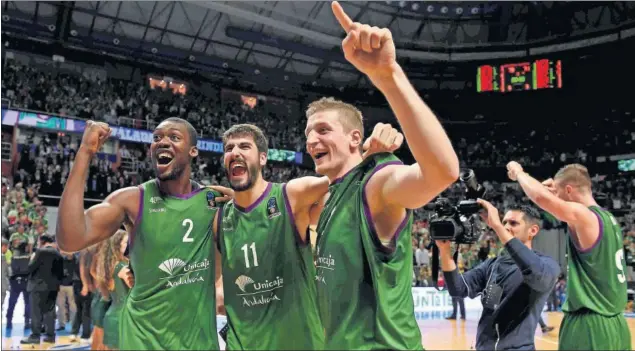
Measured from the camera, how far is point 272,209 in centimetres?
335

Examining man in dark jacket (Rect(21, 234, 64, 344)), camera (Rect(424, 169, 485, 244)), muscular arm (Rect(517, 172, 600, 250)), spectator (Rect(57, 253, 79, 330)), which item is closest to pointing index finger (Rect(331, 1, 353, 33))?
camera (Rect(424, 169, 485, 244))

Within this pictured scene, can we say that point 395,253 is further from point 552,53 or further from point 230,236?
point 552,53

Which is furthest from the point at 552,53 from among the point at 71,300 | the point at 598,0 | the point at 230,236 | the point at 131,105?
the point at 230,236

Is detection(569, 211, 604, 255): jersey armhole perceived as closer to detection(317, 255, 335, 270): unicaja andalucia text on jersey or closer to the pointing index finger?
detection(317, 255, 335, 270): unicaja andalucia text on jersey

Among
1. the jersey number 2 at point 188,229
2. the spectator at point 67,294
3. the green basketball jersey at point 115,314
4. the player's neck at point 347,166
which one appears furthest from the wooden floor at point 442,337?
the player's neck at point 347,166

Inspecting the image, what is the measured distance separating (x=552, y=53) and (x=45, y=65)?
73.4 ft

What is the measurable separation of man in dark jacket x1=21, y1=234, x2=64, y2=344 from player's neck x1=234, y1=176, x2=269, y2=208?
723 centimetres

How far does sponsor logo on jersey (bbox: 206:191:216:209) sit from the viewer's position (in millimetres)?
3578

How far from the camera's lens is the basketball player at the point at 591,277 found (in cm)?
393

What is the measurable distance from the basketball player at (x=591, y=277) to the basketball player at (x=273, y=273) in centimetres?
169

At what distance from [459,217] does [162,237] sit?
5.53 ft

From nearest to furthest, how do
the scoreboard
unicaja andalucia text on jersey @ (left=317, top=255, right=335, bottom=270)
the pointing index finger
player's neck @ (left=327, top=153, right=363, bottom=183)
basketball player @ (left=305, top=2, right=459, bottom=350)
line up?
1. the pointing index finger
2. basketball player @ (left=305, top=2, right=459, bottom=350)
3. unicaja andalucia text on jersey @ (left=317, top=255, right=335, bottom=270)
4. player's neck @ (left=327, top=153, right=363, bottom=183)
5. the scoreboard

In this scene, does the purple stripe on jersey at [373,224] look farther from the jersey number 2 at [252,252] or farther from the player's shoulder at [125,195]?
the player's shoulder at [125,195]

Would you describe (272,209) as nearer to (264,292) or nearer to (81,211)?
(264,292)
